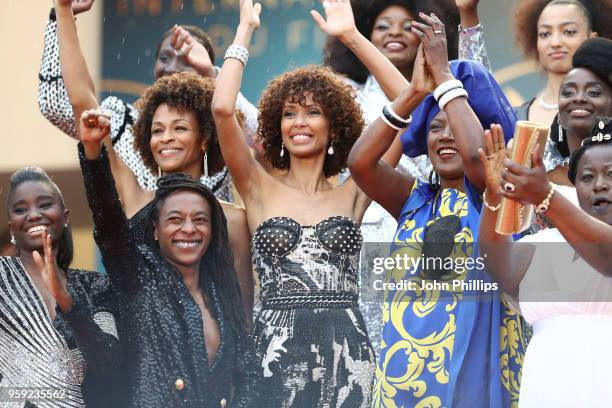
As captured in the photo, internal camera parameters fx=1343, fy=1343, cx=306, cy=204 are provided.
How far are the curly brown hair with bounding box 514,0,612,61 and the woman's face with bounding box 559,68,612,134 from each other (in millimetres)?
536

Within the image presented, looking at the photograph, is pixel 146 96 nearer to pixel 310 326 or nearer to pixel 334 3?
pixel 334 3

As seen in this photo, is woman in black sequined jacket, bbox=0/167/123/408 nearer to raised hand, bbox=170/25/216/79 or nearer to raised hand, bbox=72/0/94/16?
raised hand, bbox=72/0/94/16

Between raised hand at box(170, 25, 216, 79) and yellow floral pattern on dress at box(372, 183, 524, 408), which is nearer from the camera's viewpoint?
yellow floral pattern on dress at box(372, 183, 524, 408)

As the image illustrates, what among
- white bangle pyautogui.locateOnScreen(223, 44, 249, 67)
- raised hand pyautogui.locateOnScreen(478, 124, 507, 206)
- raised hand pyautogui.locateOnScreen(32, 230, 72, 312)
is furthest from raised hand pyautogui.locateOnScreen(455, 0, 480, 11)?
raised hand pyautogui.locateOnScreen(32, 230, 72, 312)

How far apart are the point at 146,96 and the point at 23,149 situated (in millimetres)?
1344

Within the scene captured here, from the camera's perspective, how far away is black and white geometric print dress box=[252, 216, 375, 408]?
5.00 metres

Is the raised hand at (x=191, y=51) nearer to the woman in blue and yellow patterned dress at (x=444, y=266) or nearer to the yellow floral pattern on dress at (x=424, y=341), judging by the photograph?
the woman in blue and yellow patterned dress at (x=444, y=266)

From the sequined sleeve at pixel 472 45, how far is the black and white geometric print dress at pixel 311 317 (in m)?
0.97

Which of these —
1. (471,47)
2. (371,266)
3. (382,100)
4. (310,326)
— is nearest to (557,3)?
(471,47)

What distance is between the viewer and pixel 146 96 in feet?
18.5

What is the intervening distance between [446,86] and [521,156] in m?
0.77

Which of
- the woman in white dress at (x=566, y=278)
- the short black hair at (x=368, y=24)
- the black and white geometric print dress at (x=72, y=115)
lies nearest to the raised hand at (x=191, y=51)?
the black and white geometric print dress at (x=72, y=115)

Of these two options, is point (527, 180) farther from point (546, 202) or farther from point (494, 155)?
point (494, 155)

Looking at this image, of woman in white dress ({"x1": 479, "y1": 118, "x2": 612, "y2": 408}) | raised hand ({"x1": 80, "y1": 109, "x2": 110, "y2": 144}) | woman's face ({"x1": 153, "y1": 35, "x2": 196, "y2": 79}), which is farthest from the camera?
woman's face ({"x1": 153, "y1": 35, "x2": 196, "y2": 79})
